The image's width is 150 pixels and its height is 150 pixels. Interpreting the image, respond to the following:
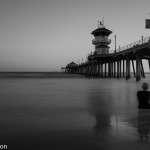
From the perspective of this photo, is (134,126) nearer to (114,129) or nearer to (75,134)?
(114,129)

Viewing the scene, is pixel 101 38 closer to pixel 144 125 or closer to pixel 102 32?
pixel 102 32

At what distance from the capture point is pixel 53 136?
5703 millimetres

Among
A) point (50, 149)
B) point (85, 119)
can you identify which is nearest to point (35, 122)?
point (85, 119)

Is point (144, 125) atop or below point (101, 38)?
below

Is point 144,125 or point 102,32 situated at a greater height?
point 102,32

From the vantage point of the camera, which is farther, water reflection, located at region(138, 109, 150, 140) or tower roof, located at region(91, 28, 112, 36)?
tower roof, located at region(91, 28, 112, 36)

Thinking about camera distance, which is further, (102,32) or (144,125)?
(102,32)

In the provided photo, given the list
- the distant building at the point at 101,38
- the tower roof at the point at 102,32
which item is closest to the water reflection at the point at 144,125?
the distant building at the point at 101,38

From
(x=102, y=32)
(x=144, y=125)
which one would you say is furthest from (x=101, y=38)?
(x=144, y=125)

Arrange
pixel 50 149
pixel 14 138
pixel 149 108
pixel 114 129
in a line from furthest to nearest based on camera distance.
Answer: pixel 149 108
pixel 114 129
pixel 14 138
pixel 50 149

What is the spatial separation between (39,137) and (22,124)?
5.78ft

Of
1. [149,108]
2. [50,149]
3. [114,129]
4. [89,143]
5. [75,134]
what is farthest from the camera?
[149,108]

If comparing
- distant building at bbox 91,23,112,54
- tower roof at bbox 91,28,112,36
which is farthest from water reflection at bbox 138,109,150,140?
tower roof at bbox 91,28,112,36

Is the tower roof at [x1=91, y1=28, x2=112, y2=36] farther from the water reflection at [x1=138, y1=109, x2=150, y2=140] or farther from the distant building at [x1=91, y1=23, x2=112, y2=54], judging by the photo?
the water reflection at [x1=138, y1=109, x2=150, y2=140]
